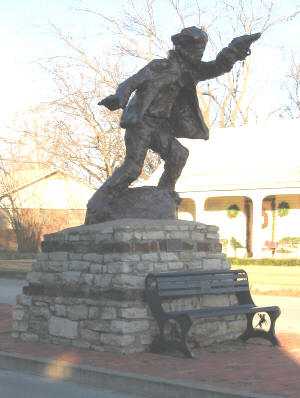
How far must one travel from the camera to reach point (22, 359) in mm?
7969

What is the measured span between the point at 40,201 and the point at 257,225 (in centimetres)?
1799

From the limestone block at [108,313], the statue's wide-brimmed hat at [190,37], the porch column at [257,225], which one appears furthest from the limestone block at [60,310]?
the porch column at [257,225]

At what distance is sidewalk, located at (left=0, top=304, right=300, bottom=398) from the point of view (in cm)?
659

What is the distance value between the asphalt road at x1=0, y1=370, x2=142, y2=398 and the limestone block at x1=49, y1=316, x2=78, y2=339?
111 cm

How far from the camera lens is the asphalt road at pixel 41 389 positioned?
273 inches

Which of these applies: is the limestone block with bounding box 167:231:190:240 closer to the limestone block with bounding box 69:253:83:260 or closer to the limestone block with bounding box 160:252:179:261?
the limestone block with bounding box 160:252:179:261

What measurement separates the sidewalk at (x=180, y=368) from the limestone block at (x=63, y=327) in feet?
0.61

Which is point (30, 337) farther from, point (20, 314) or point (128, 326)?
point (128, 326)

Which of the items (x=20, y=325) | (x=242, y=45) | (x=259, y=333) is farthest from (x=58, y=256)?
(x=242, y=45)

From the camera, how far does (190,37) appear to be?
915 centimetres

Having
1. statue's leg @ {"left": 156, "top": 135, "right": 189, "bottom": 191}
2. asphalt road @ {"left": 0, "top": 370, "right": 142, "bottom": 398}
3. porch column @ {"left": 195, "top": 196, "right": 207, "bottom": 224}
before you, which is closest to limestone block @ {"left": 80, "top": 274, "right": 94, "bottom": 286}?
asphalt road @ {"left": 0, "top": 370, "right": 142, "bottom": 398}

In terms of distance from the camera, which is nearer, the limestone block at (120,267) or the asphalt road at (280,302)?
the limestone block at (120,267)

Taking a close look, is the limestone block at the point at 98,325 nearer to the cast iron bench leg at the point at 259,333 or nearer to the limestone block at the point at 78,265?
the limestone block at the point at 78,265

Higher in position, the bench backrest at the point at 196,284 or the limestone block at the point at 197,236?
the limestone block at the point at 197,236
